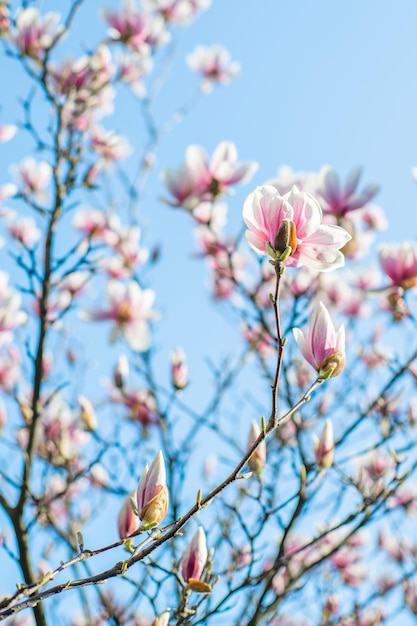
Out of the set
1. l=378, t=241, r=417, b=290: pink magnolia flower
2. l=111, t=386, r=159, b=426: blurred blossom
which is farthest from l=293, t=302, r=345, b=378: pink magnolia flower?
l=111, t=386, r=159, b=426: blurred blossom

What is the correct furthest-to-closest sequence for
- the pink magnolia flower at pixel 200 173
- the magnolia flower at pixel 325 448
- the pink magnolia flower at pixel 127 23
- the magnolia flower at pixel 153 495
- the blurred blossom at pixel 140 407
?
the pink magnolia flower at pixel 127 23
the blurred blossom at pixel 140 407
the pink magnolia flower at pixel 200 173
the magnolia flower at pixel 325 448
the magnolia flower at pixel 153 495

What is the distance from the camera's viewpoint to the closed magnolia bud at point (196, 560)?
1.31 meters

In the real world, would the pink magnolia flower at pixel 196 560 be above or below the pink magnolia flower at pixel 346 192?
below

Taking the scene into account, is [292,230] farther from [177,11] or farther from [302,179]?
[177,11]

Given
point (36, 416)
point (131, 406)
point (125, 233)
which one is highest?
point (125, 233)

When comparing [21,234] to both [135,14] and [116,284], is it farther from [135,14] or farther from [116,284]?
[135,14]

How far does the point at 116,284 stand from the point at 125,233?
2.38ft

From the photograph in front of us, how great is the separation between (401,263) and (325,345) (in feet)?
3.34

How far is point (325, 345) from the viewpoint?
46.5 inches

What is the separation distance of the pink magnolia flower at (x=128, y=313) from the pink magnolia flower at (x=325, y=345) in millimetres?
1397

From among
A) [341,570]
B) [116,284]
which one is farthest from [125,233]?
[341,570]

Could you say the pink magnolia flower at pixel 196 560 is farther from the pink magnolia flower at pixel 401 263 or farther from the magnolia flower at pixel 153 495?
the pink magnolia flower at pixel 401 263

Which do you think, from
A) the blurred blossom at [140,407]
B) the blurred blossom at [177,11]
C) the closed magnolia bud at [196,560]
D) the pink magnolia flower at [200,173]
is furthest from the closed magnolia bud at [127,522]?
the blurred blossom at [177,11]

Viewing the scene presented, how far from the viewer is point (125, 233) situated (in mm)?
3232
